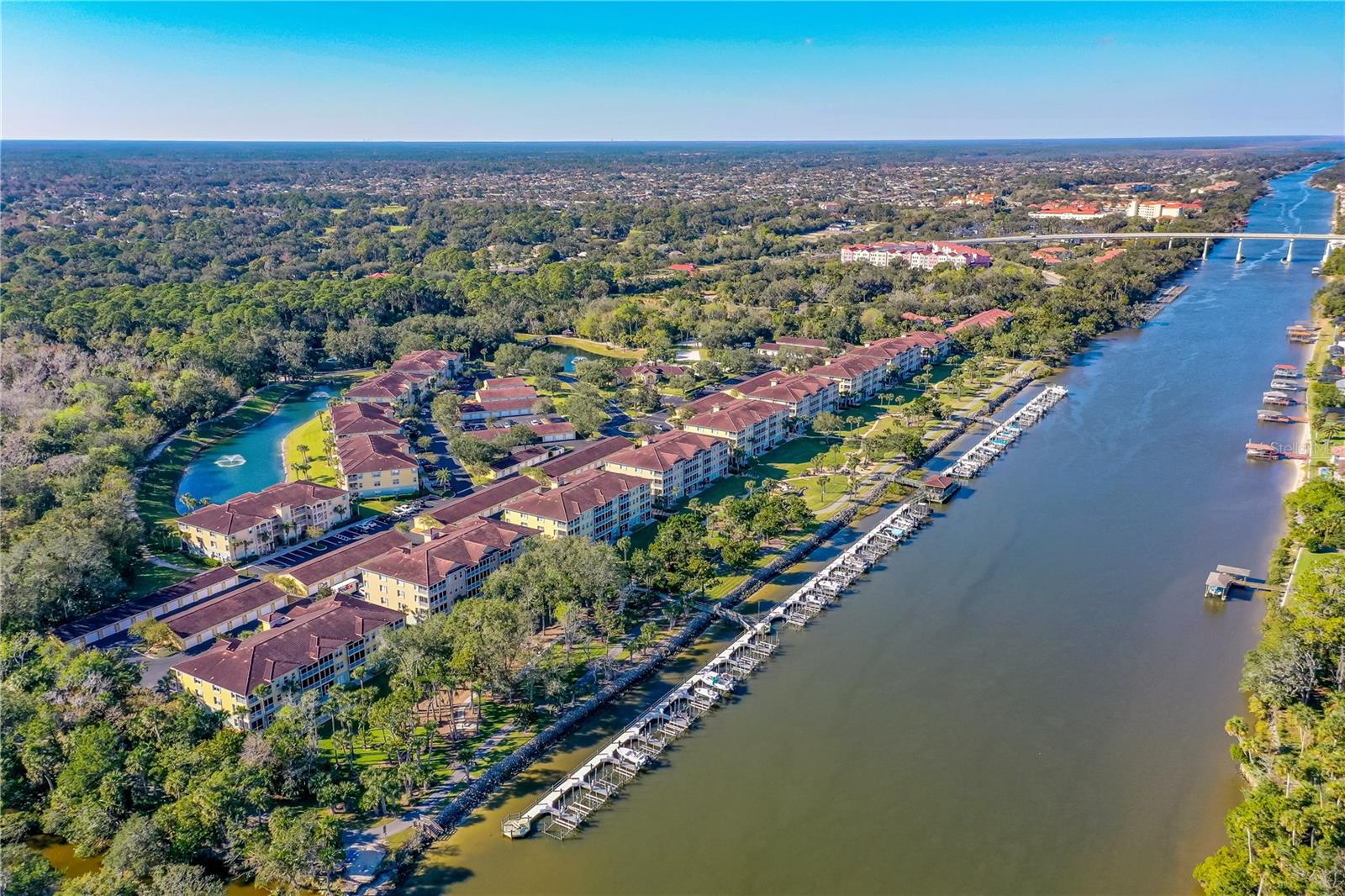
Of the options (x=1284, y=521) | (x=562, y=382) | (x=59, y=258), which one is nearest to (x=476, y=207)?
(x=59, y=258)

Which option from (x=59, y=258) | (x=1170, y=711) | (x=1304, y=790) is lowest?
(x=1170, y=711)

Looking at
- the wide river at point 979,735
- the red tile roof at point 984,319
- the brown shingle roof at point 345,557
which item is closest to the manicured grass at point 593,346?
the red tile roof at point 984,319

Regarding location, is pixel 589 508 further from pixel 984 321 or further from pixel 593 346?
pixel 984 321

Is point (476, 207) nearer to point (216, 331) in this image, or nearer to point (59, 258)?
point (59, 258)

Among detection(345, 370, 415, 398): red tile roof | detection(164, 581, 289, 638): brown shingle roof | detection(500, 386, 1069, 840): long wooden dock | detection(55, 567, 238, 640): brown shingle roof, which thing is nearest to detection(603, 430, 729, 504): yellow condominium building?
detection(500, 386, 1069, 840): long wooden dock

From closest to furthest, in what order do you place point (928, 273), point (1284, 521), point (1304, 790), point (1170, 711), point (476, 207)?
point (1304, 790), point (1170, 711), point (1284, 521), point (928, 273), point (476, 207)

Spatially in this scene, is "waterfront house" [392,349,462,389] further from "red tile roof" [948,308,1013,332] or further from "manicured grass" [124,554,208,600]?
"red tile roof" [948,308,1013,332]
